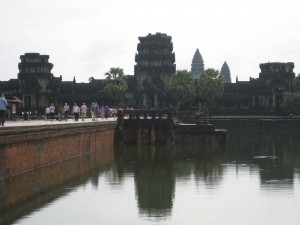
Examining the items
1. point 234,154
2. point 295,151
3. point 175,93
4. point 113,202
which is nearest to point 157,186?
point 113,202

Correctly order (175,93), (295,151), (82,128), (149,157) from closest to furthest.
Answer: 1. (82,128)
2. (149,157)
3. (295,151)
4. (175,93)

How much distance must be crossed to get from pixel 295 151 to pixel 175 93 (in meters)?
69.5

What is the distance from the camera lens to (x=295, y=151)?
54.0m

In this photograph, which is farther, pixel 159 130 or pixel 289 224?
pixel 159 130

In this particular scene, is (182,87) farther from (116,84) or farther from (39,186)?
(39,186)

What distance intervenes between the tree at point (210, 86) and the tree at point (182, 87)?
2.07 metres

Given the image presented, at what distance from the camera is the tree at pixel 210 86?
122375 millimetres

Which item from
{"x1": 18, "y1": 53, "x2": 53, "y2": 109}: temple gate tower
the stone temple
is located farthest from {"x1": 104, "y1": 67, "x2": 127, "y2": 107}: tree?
{"x1": 18, "y1": 53, "x2": 53, "y2": 109}: temple gate tower

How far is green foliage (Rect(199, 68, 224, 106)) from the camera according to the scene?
401 feet

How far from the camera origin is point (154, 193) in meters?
26.9

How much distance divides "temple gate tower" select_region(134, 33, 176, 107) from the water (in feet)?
279

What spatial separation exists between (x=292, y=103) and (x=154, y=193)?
9331cm

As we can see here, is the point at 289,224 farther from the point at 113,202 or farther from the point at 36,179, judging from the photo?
the point at 36,179

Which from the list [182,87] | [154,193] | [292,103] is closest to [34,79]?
[182,87]
